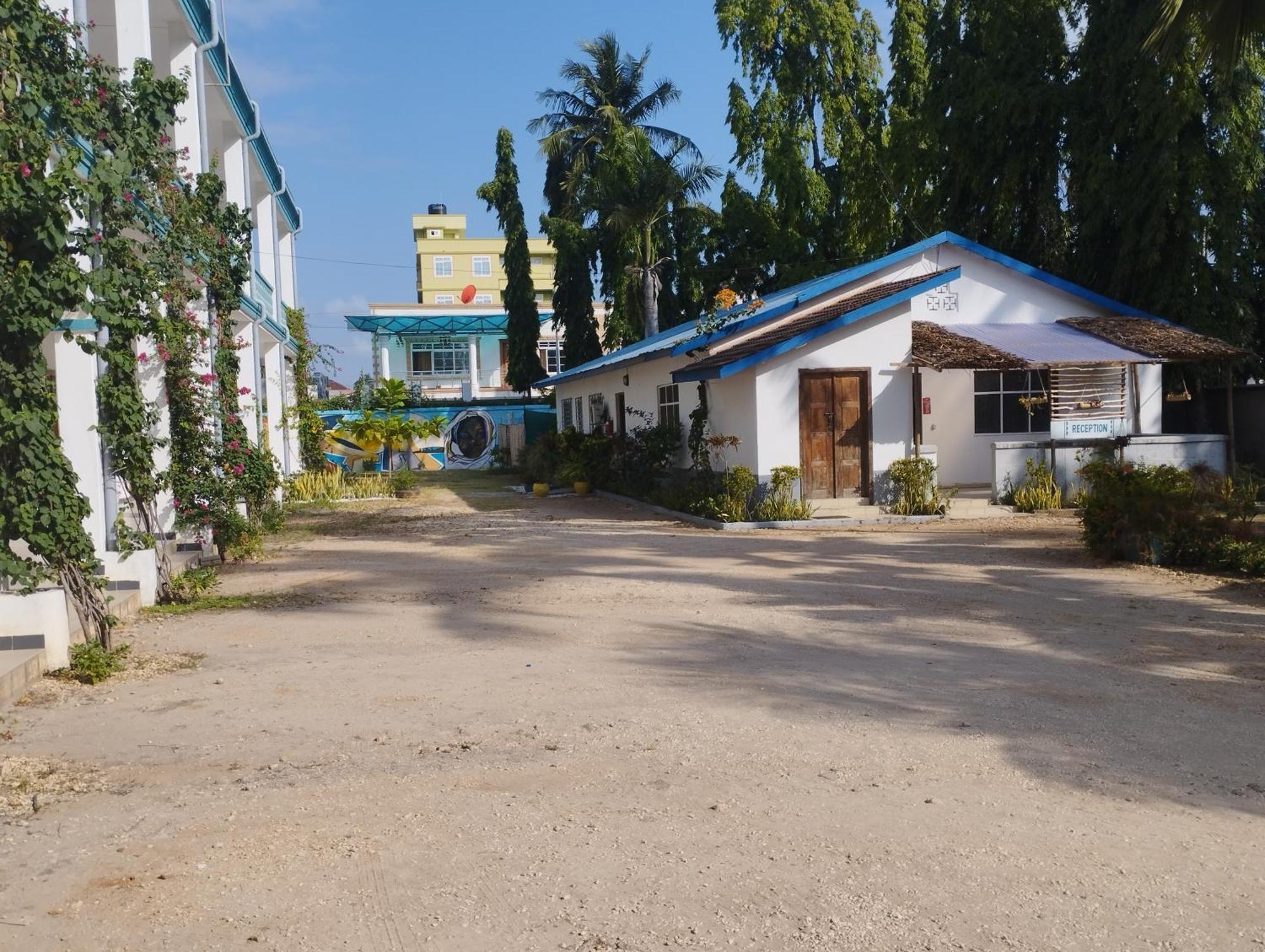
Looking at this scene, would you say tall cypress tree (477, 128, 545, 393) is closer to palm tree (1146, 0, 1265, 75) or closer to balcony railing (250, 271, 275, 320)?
balcony railing (250, 271, 275, 320)

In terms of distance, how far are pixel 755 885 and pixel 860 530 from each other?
12.5 m

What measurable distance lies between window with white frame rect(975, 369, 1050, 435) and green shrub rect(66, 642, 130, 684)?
1708cm

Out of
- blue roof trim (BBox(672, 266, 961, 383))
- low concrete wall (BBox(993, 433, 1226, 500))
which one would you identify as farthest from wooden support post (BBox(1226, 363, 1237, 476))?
blue roof trim (BBox(672, 266, 961, 383))

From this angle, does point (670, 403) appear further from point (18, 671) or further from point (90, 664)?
point (18, 671)

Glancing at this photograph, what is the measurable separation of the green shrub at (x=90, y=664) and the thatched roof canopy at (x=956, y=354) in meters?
12.9

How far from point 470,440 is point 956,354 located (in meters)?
23.9

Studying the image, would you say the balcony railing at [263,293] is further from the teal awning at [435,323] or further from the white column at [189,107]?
the teal awning at [435,323]

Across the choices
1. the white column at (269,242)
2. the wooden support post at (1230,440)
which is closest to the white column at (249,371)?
the white column at (269,242)

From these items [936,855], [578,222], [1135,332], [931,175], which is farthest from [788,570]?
[578,222]

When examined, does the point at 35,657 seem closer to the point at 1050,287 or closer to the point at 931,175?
the point at 1050,287

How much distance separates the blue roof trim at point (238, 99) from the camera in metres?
14.5

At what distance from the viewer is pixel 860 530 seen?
1619 cm

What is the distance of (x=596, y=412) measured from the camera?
29.6 m

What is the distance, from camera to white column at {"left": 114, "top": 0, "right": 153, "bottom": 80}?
11789 millimetres
